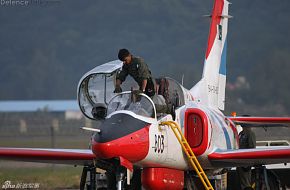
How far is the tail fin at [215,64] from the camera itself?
59.5 feet

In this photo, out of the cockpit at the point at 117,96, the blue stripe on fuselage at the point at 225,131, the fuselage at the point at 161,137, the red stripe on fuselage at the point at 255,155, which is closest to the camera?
the fuselage at the point at 161,137

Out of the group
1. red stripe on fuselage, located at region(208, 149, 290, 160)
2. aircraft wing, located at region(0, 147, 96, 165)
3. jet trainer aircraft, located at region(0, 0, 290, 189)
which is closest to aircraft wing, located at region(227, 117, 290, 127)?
jet trainer aircraft, located at region(0, 0, 290, 189)

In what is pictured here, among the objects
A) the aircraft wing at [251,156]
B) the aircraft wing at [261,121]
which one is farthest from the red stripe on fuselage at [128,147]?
the aircraft wing at [261,121]

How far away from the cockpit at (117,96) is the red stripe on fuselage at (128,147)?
17.1 inches

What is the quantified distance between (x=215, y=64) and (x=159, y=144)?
5452mm

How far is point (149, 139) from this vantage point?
1359cm

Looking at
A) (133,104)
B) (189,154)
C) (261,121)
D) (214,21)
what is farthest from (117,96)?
(214,21)

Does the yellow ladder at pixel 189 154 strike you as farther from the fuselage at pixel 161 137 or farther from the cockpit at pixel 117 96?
the cockpit at pixel 117 96

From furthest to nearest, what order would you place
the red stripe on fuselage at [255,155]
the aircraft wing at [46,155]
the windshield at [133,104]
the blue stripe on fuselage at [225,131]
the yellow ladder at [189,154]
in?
the blue stripe on fuselage at [225,131]
the aircraft wing at [46,155]
the red stripe on fuselage at [255,155]
the yellow ladder at [189,154]
the windshield at [133,104]

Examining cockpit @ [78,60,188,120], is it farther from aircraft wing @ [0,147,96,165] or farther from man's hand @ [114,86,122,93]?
aircraft wing @ [0,147,96,165]

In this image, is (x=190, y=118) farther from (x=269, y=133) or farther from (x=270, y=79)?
(x=270, y=79)

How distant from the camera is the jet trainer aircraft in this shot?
513 inches

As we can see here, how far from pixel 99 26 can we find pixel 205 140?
A: 3272 inches

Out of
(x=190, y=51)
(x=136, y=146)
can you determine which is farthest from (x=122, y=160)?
(x=190, y=51)
